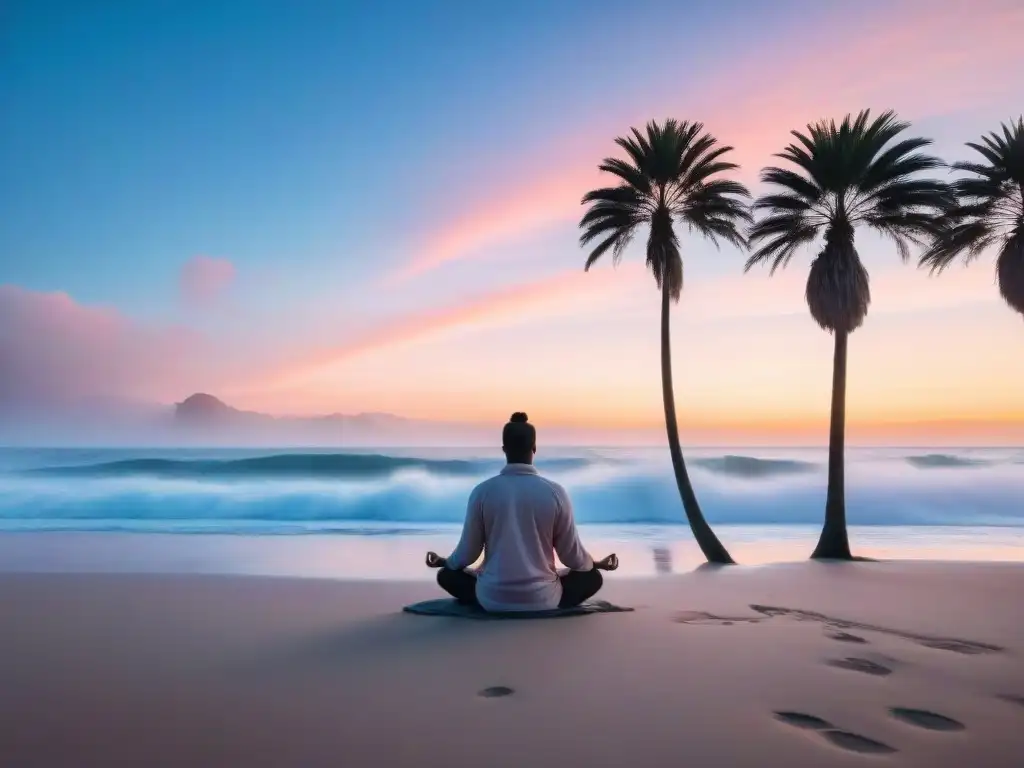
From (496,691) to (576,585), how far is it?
192 centimetres

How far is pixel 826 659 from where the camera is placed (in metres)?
4.45

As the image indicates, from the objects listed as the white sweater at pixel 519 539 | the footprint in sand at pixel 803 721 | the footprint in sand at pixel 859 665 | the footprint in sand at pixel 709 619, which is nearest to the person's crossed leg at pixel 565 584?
the white sweater at pixel 519 539

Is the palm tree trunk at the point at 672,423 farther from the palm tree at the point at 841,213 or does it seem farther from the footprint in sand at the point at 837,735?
the footprint in sand at the point at 837,735

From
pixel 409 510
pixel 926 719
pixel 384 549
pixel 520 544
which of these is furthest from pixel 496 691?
pixel 409 510

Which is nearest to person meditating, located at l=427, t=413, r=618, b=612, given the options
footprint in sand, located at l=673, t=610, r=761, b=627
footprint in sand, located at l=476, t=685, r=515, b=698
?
footprint in sand, located at l=673, t=610, r=761, b=627

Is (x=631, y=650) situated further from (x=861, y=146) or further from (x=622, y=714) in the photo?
(x=861, y=146)

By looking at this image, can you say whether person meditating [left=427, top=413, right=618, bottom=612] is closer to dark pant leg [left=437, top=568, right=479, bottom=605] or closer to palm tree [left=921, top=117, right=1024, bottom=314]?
dark pant leg [left=437, top=568, right=479, bottom=605]

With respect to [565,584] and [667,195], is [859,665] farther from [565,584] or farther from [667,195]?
[667,195]

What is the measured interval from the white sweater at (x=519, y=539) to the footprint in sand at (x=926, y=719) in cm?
241

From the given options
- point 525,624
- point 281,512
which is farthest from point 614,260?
point 281,512

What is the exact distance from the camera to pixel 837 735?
3199 millimetres

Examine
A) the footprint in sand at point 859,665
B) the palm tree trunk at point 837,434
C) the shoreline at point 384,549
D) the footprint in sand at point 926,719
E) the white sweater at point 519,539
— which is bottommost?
the shoreline at point 384,549

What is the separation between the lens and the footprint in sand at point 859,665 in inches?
165

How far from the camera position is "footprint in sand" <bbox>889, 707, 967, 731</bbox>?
3299mm
